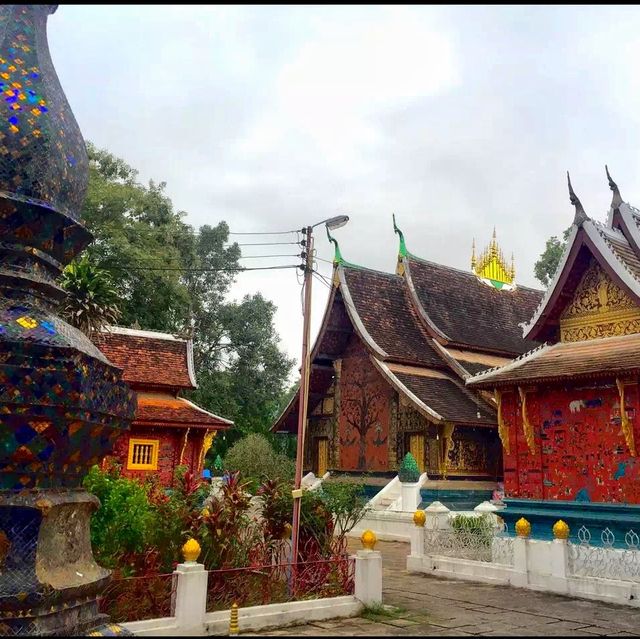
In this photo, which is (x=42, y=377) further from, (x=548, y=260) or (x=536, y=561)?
(x=548, y=260)

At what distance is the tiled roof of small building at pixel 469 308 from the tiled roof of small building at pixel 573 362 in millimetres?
7771

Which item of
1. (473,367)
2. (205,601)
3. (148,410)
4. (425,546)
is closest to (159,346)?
(148,410)

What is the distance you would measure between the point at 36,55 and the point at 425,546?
10.8m

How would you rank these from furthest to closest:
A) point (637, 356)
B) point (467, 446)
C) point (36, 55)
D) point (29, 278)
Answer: point (467, 446) < point (637, 356) < point (36, 55) < point (29, 278)

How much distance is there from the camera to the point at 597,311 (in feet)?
42.5

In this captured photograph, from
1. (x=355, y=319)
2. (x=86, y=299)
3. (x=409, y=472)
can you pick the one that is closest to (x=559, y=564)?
(x=409, y=472)

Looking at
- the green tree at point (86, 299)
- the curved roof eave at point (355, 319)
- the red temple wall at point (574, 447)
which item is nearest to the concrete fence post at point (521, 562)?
the red temple wall at point (574, 447)

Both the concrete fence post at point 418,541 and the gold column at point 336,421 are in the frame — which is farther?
the gold column at point 336,421

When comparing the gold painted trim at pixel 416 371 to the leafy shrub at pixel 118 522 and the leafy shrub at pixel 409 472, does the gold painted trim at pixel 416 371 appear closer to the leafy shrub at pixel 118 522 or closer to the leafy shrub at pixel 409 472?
the leafy shrub at pixel 409 472

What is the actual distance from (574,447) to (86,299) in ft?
48.5

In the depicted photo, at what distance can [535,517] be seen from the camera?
39.6ft

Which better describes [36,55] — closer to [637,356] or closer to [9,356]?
[9,356]

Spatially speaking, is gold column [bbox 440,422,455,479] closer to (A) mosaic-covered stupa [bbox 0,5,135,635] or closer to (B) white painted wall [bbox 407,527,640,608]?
(B) white painted wall [bbox 407,527,640,608]

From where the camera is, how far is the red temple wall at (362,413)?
67.5 ft
